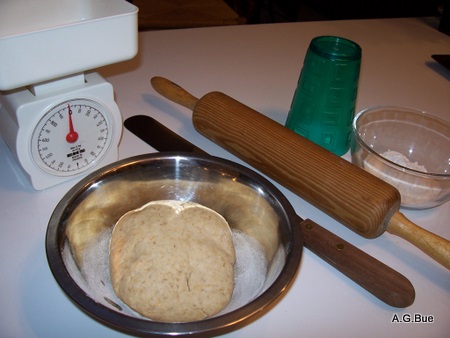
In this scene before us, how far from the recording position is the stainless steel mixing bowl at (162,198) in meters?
0.42

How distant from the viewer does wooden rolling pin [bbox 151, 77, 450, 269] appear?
604mm

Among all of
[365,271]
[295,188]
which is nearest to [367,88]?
[295,188]

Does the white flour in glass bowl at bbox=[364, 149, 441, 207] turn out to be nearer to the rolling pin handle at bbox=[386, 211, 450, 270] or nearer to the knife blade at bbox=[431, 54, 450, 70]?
the rolling pin handle at bbox=[386, 211, 450, 270]

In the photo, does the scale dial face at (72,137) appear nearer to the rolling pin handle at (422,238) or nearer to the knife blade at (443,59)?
the rolling pin handle at (422,238)

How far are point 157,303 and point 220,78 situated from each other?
0.64 metres

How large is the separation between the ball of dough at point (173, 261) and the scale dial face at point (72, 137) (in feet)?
0.41

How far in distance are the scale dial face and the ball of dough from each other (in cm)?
13

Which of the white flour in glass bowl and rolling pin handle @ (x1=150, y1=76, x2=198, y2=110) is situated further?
rolling pin handle @ (x1=150, y1=76, x2=198, y2=110)

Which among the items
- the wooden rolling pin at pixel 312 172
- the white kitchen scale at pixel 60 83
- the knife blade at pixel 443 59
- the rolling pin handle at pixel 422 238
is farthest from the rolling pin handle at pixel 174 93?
the knife blade at pixel 443 59

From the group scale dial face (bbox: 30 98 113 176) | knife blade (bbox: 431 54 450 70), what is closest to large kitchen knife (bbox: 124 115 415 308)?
scale dial face (bbox: 30 98 113 176)

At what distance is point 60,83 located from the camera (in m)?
0.58

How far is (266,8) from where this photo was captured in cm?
314

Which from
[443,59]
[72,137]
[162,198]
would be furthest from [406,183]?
[443,59]

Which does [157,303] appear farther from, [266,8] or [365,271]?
[266,8]
